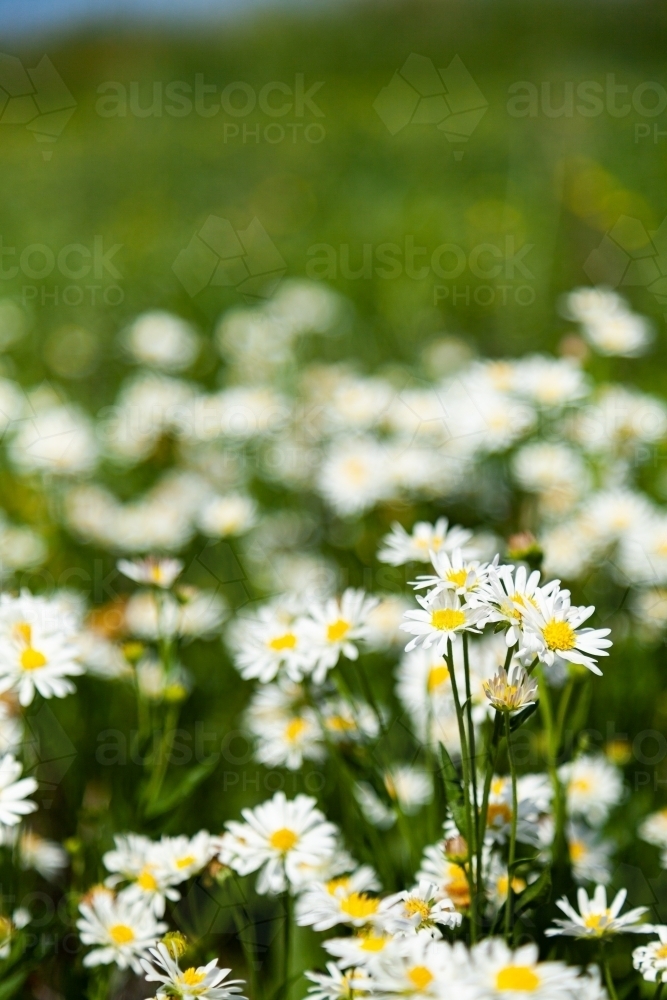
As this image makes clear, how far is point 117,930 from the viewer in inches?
37.2

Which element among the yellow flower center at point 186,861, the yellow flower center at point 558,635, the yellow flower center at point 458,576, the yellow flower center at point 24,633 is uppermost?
the yellow flower center at point 458,576

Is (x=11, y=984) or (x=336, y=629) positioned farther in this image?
(x=336, y=629)

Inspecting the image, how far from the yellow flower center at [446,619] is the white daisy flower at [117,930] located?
0.41 metres

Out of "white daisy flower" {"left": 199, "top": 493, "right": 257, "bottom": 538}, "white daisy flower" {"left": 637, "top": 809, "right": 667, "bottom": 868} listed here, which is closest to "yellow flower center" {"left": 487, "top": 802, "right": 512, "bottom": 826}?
"white daisy flower" {"left": 637, "top": 809, "right": 667, "bottom": 868}

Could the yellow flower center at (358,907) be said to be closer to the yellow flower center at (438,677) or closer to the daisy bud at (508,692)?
the daisy bud at (508,692)

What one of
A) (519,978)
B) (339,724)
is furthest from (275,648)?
(519,978)

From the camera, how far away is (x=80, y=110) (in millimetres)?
7004

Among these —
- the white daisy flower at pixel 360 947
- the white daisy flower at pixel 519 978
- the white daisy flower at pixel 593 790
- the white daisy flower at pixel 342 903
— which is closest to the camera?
the white daisy flower at pixel 519 978

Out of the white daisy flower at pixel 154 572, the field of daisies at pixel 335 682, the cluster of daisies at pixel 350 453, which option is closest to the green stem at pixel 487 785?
the field of daisies at pixel 335 682

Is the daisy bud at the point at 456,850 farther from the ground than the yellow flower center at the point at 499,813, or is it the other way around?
the daisy bud at the point at 456,850

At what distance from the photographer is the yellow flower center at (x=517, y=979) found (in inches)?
23.0

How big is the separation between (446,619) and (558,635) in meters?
0.09

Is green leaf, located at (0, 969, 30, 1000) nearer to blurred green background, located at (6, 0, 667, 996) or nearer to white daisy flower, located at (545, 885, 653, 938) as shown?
blurred green background, located at (6, 0, 667, 996)

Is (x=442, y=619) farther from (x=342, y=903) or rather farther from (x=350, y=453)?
(x=350, y=453)
